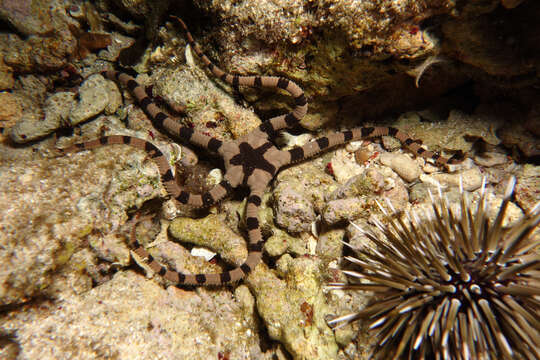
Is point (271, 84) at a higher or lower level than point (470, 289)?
higher

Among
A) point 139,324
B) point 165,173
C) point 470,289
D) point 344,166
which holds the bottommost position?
point 139,324

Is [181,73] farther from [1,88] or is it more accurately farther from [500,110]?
[500,110]

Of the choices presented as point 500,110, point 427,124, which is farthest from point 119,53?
point 500,110

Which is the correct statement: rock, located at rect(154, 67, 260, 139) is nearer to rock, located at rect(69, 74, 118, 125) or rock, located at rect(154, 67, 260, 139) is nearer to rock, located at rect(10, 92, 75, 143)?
rock, located at rect(69, 74, 118, 125)

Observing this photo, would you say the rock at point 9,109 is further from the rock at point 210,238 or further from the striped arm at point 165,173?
the rock at point 210,238

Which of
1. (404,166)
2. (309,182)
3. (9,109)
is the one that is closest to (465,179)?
(404,166)

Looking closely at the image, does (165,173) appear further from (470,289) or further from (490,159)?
(490,159)
